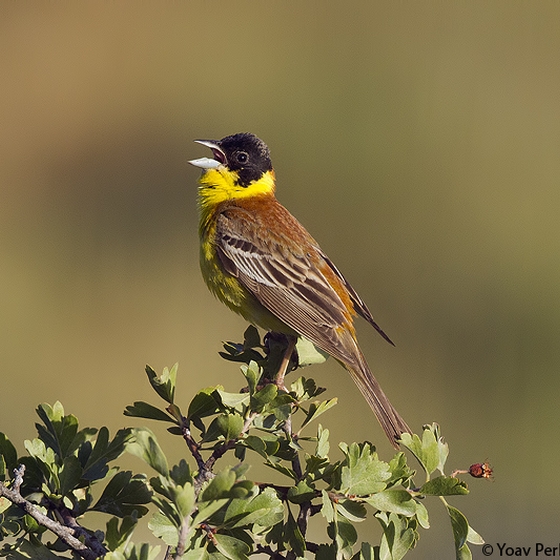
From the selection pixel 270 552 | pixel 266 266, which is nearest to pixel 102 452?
pixel 270 552

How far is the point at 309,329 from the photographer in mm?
3270

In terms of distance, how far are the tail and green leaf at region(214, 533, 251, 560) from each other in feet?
3.65

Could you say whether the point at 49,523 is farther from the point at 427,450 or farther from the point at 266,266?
the point at 266,266

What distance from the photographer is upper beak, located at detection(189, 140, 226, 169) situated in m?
3.94

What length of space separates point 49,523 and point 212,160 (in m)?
2.53

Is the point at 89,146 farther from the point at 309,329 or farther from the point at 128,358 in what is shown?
the point at 309,329

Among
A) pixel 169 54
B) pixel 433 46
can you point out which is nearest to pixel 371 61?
pixel 433 46

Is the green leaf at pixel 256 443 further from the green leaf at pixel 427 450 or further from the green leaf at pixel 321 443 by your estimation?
the green leaf at pixel 427 450

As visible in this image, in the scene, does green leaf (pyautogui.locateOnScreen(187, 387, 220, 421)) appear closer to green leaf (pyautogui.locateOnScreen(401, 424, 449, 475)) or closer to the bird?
green leaf (pyautogui.locateOnScreen(401, 424, 449, 475))

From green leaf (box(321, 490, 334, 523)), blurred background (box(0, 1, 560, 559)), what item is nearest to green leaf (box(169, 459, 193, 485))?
green leaf (box(321, 490, 334, 523))

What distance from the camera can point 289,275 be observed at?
146 inches

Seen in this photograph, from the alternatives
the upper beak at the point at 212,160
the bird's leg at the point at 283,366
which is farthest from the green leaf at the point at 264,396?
the upper beak at the point at 212,160

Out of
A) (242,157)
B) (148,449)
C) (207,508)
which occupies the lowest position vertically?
(207,508)

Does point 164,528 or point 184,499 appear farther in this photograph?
point 164,528
